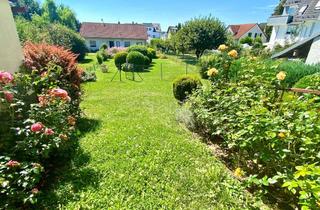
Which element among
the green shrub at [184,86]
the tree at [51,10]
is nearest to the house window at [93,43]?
the tree at [51,10]

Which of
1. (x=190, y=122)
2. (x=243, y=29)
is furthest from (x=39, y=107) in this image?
(x=243, y=29)

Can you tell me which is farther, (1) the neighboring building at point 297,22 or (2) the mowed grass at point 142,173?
(1) the neighboring building at point 297,22

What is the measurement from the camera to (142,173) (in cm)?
327

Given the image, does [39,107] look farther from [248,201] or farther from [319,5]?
[319,5]

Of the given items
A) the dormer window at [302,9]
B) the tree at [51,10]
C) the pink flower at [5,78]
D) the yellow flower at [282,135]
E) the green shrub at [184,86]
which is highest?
the tree at [51,10]

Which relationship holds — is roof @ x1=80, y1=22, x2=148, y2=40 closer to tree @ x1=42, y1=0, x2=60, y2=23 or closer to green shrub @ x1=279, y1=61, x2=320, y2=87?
tree @ x1=42, y1=0, x2=60, y2=23

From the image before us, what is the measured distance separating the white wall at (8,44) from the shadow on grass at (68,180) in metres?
2.27

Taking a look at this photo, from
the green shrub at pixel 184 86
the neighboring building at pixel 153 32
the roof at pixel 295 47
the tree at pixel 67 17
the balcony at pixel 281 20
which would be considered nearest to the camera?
the green shrub at pixel 184 86

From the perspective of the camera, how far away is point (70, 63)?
5.22 metres

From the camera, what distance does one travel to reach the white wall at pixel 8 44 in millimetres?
3865

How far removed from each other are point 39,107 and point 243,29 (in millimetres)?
44786

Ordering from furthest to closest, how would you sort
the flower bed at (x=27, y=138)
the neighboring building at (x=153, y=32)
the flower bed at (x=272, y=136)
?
the neighboring building at (x=153, y=32), the flower bed at (x=27, y=138), the flower bed at (x=272, y=136)

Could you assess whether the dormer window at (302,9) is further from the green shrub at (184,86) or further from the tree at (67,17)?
the tree at (67,17)

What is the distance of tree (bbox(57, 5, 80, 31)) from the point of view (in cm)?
4934
